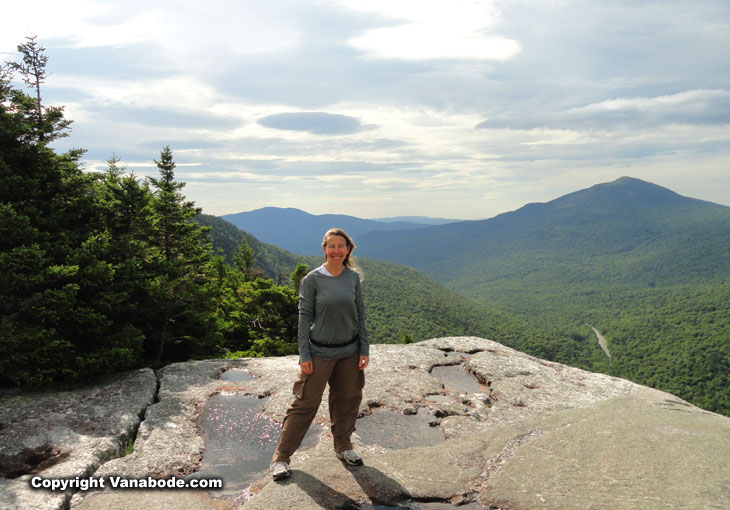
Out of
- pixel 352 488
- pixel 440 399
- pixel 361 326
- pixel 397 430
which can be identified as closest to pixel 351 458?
pixel 352 488

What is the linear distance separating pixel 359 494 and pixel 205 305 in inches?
548

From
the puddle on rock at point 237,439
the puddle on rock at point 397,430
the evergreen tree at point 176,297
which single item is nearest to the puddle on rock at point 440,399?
the puddle on rock at point 397,430

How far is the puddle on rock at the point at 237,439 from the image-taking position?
18.4 ft

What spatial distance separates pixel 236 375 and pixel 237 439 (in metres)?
3.29

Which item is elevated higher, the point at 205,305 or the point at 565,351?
the point at 205,305

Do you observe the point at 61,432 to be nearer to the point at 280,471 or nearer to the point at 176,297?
the point at 280,471

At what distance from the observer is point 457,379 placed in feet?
33.4

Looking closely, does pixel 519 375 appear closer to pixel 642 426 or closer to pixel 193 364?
pixel 642 426

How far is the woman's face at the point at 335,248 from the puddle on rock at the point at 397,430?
138 inches

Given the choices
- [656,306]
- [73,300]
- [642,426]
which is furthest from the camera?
[656,306]

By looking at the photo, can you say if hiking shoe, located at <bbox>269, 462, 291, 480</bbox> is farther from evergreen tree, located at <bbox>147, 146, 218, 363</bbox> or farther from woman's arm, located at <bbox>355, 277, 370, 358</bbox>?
evergreen tree, located at <bbox>147, 146, 218, 363</bbox>

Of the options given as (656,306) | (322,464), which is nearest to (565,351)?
(656,306)

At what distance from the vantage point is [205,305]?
16688 mm

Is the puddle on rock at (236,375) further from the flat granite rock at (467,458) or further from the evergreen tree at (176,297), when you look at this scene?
the evergreen tree at (176,297)
